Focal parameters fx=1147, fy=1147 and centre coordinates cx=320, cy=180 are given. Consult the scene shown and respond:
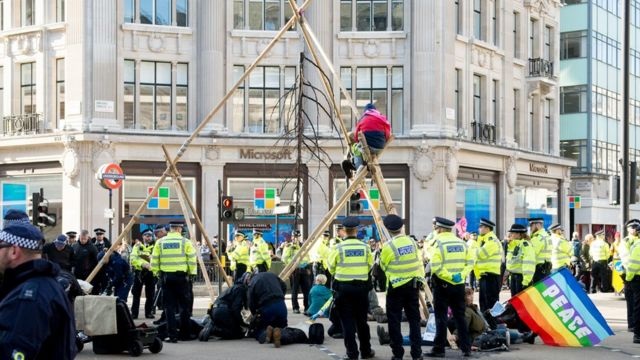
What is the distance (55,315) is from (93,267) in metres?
18.0

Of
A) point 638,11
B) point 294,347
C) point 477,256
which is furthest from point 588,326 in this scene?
point 638,11

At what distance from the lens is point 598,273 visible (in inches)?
1340

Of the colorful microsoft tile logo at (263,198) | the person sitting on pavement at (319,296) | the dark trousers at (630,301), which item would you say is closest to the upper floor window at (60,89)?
the colorful microsoft tile logo at (263,198)

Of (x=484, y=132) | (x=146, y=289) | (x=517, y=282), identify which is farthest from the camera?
(x=484, y=132)

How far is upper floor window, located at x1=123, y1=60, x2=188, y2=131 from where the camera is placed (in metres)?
43.0

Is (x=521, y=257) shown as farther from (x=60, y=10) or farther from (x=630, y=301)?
(x=60, y=10)

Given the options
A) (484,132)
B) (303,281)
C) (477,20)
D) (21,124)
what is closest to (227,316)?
(303,281)

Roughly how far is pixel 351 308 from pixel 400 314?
2.30ft

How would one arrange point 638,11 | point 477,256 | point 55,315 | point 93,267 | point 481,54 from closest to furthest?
point 55,315 → point 477,256 → point 93,267 → point 481,54 → point 638,11

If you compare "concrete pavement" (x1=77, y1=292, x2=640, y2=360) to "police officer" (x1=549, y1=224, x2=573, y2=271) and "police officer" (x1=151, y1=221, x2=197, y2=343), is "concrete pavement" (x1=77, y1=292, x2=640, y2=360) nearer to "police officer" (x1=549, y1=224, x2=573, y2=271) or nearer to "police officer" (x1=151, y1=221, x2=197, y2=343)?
"police officer" (x1=151, y1=221, x2=197, y2=343)

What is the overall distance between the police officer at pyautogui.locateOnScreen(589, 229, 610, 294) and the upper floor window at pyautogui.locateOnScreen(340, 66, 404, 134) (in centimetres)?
1273

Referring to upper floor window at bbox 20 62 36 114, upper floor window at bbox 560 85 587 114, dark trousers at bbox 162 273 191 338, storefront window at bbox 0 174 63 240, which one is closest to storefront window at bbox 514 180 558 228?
upper floor window at bbox 560 85 587 114

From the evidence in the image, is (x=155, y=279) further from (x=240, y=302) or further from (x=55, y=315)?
(x=55, y=315)

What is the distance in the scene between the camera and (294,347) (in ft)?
58.1
